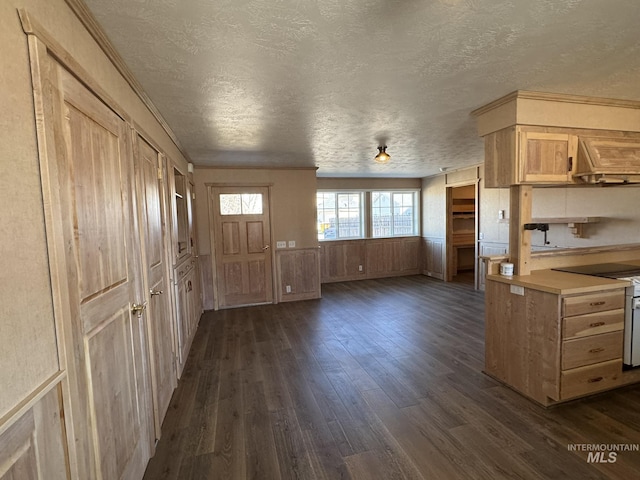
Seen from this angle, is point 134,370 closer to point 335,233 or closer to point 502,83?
point 502,83

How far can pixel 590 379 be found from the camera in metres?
2.32

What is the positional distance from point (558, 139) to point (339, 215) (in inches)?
192

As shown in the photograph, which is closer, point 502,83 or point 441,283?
point 502,83

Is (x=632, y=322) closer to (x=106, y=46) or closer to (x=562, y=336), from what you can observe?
(x=562, y=336)

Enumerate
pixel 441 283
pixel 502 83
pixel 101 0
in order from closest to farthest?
pixel 101 0 → pixel 502 83 → pixel 441 283

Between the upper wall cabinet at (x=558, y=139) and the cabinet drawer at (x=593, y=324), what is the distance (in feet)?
3.54

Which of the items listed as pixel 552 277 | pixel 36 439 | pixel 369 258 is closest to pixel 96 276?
pixel 36 439

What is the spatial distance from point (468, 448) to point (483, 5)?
2425 mm

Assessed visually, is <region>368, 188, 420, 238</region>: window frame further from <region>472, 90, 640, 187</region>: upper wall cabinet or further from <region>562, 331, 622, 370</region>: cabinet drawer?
<region>562, 331, 622, 370</region>: cabinet drawer

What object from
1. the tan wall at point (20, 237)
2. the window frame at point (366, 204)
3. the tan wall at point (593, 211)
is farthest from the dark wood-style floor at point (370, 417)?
the window frame at point (366, 204)

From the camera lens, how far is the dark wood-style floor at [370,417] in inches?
70.7

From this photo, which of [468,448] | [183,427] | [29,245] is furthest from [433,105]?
[183,427]

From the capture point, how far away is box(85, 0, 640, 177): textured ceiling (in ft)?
4.53

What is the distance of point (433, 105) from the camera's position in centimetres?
258
